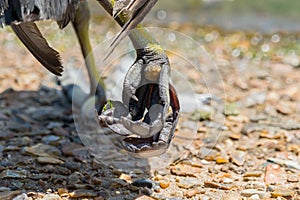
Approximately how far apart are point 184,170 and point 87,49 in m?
1.39

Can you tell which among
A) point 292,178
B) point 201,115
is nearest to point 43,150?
point 201,115

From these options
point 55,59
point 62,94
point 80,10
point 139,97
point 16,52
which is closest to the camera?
point 139,97

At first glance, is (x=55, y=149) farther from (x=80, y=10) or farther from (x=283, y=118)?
(x=283, y=118)

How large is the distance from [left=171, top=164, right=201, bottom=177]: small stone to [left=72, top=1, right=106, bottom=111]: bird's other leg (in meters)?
0.91

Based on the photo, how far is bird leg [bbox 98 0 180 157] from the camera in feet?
10.9

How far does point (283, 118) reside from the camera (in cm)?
521

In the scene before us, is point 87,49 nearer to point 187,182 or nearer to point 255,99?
point 187,182

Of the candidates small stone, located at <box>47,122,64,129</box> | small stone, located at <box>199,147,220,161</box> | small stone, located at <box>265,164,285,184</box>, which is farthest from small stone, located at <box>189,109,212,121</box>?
small stone, located at <box>47,122,64,129</box>

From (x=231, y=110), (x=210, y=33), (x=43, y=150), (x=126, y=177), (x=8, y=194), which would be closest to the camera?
(x=8, y=194)

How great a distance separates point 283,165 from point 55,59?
5.57 feet

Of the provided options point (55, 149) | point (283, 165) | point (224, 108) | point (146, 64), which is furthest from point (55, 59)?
point (224, 108)

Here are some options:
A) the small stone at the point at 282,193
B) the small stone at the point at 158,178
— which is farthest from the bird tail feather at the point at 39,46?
the small stone at the point at 282,193

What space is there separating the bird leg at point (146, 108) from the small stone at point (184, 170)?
2.22ft

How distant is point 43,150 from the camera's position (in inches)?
169
